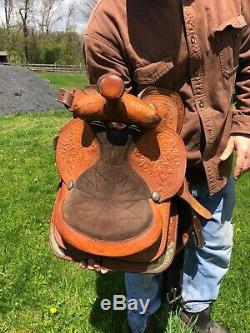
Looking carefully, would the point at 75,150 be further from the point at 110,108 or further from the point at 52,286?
the point at 52,286

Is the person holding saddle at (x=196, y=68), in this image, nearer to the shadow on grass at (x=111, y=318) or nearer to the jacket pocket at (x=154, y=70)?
the jacket pocket at (x=154, y=70)

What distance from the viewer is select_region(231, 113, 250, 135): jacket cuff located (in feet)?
7.30

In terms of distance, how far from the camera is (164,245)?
1975 mm

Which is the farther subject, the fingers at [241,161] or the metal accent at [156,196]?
the fingers at [241,161]

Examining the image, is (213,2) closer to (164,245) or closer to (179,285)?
(164,245)

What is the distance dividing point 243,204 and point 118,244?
3172 millimetres

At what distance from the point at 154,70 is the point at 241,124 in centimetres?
52

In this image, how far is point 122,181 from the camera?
202 cm

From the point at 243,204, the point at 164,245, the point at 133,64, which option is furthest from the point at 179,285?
the point at 243,204

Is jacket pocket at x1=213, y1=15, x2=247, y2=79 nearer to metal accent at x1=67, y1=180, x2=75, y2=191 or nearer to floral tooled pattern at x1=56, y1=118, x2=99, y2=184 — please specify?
floral tooled pattern at x1=56, y1=118, x2=99, y2=184

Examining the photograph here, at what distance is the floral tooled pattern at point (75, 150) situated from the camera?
2.08 m

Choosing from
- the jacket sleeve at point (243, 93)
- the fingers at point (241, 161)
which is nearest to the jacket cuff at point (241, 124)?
the jacket sleeve at point (243, 93)

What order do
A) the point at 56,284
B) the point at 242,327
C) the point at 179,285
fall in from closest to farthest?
the point at 179,285, the point at 242,327, the point at 56,284

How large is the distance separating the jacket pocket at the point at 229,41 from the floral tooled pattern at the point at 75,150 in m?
0.64
